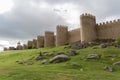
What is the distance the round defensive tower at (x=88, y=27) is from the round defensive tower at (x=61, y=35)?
1011cm

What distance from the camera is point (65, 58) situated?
46.6 metres

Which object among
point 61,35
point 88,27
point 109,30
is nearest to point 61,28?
point 61,35

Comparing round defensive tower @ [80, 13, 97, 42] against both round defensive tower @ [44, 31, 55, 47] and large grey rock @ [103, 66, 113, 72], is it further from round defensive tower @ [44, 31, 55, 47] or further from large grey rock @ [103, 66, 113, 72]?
large grey rock @ [103, 66, 113, 72]

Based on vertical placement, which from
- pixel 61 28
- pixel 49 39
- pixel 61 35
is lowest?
pixel 49 39

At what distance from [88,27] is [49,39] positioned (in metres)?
18.9

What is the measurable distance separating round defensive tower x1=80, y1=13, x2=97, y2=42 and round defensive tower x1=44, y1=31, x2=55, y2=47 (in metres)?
16.9

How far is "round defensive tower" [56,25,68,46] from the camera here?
81.9 m

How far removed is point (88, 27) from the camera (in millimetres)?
72875

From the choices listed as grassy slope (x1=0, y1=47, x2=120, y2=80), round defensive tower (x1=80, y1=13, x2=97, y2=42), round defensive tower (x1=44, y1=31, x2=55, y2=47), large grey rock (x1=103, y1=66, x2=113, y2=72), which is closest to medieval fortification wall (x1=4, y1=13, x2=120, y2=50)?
round defensive tower (x1=80, y1=13, x2=97, y2=42)

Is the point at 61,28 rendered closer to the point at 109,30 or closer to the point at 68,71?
the point at 109,30

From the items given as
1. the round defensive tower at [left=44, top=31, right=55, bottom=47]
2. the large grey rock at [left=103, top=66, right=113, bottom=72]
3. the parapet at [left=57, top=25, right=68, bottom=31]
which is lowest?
the large grey rock at [left=103, top=66, right=113, bottom=72]

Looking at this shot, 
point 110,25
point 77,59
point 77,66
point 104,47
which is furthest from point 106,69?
point 110,25

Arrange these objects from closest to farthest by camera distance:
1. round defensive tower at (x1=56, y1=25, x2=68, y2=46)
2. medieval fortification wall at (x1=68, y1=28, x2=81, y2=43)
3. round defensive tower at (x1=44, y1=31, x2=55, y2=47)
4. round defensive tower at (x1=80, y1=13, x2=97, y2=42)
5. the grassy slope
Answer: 1. the grassy slope
2. round defensive tower at (x1=80, y1=13, x2=97, y2=42)
3. medieval fortification wall at (x1=68, y1=28, x2=81, y2=43)
4. round defensive tower at (x1=56, y1=25, x2=68, y2=46)
5. round defensive tower at (x1=44, y1=31, x2=55, y2=47)

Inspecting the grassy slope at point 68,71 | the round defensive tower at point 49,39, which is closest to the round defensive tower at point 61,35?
the round defensive tower at point 49,39
